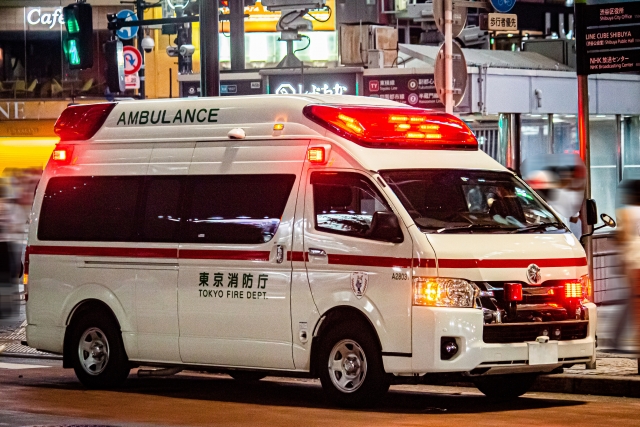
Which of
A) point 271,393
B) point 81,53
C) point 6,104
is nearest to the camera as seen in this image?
point 271,393

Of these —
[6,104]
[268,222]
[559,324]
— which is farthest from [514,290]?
[6,104]

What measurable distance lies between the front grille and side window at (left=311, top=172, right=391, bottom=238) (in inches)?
50.0

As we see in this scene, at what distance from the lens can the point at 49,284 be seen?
13.2 metres

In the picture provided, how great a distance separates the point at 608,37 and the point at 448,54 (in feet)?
8.83

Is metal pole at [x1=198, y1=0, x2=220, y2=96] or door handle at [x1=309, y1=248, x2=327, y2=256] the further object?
metal pole at [x1=198, y1=0, x2=220, y2=96]

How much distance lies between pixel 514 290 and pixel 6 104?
40.1 meters

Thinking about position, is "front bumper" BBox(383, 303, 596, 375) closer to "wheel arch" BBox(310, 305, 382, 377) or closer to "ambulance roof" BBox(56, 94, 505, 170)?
"wheel arch" BBox(310, 305, 382, 377)

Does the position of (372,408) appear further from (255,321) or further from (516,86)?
(516,86)

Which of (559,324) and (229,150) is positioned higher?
(229,150)

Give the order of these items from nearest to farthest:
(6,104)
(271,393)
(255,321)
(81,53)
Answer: (255,321) → (271,393) → (81,53) → (6,104)

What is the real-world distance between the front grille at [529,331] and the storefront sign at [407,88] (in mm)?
12128

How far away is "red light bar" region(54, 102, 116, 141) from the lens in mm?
13305

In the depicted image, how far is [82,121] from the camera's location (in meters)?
13.4

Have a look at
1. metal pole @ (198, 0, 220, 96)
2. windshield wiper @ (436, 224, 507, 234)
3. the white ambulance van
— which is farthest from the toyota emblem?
metal pole @ (198, 0, 220, 96)
